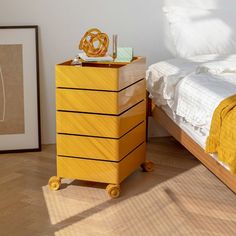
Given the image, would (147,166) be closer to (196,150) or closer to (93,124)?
(196,150)

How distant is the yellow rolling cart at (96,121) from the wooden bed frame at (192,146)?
316 millimetres

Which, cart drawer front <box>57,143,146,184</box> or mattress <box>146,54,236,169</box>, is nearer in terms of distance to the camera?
mattress <box>146,54,236,169</box>

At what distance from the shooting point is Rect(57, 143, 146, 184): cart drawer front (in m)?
2.92

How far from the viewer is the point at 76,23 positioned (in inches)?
144

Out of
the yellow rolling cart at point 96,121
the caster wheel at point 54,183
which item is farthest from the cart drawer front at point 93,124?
the caster wheel at point 54,183

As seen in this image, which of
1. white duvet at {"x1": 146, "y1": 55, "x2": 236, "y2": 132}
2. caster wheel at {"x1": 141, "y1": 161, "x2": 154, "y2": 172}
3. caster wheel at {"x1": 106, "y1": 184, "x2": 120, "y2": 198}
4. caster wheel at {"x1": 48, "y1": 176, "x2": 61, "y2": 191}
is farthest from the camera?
caster wheel at {"x1": 141, "y1": 161, "x2": 154, "y2": 172}

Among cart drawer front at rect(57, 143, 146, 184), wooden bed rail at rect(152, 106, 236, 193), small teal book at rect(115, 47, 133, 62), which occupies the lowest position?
cart drawer front at rect(57, 143, 146, 184)

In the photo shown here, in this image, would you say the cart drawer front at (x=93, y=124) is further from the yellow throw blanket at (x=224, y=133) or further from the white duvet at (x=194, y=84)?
the yellow throw blanket at (x=224, y=133)

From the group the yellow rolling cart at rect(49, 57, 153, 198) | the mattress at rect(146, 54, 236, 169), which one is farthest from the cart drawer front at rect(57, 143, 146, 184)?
the mattress at rect(146, 54, 236, 169)

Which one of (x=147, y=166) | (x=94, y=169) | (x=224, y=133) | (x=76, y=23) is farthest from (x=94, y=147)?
(x=76, y=23)

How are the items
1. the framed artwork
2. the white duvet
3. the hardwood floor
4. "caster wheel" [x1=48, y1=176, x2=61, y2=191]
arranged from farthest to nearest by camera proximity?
the framed artwork, "caster wheel" [x1=48, y1=176, x2=61, y2=191], the white duvet, the hardwood floor

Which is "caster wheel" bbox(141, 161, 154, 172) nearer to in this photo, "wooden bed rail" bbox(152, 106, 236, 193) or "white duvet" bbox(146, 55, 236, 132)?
"wooden bed rail" bbox(152, 106, 236, 193)

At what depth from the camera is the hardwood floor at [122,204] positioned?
2.57 metres

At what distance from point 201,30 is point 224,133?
1.33m
